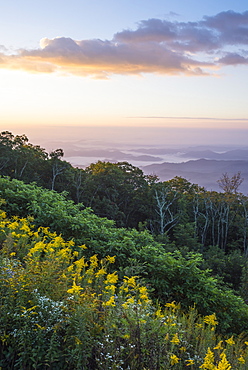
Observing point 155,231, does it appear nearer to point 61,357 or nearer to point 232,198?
point 232,198

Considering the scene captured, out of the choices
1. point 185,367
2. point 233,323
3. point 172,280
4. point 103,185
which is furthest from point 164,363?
point 103,185

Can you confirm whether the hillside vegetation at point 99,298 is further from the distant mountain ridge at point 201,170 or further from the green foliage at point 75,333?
the distant mountain ridge at point 201,170

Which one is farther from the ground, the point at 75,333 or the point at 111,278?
the point at 111,278

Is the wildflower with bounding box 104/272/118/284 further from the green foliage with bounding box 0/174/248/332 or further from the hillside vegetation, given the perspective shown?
the green foliage with bounding box 0/174/248/332

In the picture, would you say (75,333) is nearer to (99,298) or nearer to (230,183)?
(99,298)

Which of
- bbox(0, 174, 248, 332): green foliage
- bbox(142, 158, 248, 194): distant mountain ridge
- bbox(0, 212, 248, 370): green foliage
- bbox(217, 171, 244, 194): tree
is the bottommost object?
bbox(142, 158, 248, 194): distant mountain ridge

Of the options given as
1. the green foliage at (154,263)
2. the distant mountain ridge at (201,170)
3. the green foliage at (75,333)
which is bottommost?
the distant mountain ridge at (201,170)

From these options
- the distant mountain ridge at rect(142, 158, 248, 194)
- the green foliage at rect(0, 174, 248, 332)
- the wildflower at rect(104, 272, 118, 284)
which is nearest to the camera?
the wildflower at rect(104, 272, 118, 284)

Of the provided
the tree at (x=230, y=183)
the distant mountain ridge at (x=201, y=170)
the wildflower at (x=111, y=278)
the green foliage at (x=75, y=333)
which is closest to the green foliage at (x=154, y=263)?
the wildflower at (x=111, y=278)

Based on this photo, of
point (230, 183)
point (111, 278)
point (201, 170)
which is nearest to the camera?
point (111, 278)

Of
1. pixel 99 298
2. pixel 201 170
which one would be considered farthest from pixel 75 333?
pixel 201 170

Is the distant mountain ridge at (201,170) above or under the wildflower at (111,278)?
under

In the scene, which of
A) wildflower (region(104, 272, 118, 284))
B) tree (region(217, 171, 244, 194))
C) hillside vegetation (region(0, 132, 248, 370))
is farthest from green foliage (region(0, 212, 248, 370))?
tree (region(217, 171, 244, 194))

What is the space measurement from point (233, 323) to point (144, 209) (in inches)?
1060
